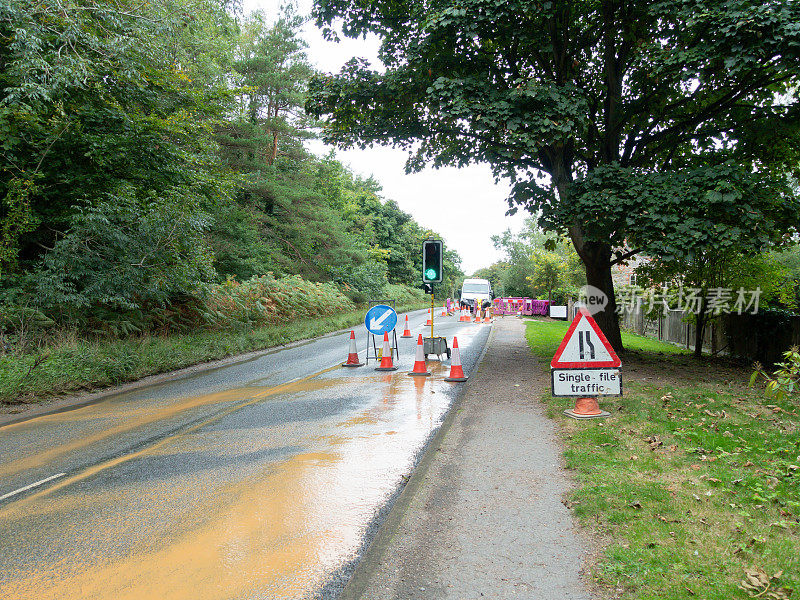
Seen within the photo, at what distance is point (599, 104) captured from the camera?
1415 centimetres

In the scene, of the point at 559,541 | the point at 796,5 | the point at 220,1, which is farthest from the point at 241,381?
the point at 796,5

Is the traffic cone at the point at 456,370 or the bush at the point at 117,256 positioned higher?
the bush at the point at 117,256

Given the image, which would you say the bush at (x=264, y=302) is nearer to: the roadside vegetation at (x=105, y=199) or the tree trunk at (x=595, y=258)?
the roadside vegetation at (x=105, y=199)

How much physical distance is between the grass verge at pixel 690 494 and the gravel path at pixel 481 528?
25cm

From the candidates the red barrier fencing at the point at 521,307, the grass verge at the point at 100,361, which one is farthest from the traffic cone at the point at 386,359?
the red barrier fencing at the point at 521,307

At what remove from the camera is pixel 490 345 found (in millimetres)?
17453

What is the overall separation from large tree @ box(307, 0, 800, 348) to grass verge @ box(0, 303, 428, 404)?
22.9 feet

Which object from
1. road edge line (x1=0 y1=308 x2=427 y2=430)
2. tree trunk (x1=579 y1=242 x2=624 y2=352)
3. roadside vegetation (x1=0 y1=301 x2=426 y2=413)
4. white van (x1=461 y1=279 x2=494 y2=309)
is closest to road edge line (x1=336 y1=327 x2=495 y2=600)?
road edge line (x1=0 y1=308 x2=427 y2=430)

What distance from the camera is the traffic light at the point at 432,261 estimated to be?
11.9 metres

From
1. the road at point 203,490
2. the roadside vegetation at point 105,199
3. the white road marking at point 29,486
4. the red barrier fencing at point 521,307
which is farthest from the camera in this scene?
the red barrier fencing at point 521,307

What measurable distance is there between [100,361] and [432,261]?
23.8ft

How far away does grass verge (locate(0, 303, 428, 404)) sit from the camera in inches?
360

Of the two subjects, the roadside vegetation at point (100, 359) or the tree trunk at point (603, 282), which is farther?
the tree trunk at point (603, 282)

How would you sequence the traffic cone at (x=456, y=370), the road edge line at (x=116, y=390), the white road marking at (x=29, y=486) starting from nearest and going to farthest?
the white road marking at (x=29, y=486), the road edge line at (x=116, y=390), the traffic cone at (x=456, y=370)
